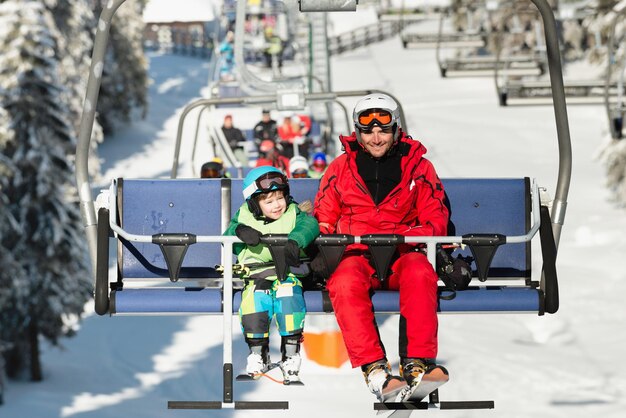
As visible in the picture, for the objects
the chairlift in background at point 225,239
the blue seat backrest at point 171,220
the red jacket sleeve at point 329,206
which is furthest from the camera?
the blue seat backrest at point 171,220

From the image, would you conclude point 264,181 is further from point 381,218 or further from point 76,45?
point 76,45

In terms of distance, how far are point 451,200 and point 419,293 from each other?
3.94 feet

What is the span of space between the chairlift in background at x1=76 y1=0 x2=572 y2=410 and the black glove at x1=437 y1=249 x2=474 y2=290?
0.21ft

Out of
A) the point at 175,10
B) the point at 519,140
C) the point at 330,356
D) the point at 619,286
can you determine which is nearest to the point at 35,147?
the point at 330,356

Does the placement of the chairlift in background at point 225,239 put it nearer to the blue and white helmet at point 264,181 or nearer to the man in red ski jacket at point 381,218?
the man in red ski jacket at point 381,218

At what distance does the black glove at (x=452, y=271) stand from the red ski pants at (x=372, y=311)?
16cm

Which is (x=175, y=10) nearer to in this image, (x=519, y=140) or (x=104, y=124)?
(x=104, y=124)

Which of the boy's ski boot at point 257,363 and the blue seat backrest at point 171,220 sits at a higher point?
the blue seat backrest at point 171,220

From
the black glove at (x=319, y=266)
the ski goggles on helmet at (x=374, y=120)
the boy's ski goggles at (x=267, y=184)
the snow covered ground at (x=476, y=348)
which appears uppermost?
the ski goggles on helmet at (x=374, y=120)

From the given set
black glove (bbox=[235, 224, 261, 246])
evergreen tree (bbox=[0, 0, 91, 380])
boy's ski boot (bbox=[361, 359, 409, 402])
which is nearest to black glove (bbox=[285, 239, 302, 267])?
black glove (bbox=[235, 224, 261, 246])

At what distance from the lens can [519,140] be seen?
53906 millimetres

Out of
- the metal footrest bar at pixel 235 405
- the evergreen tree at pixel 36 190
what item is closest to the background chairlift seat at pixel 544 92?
the metal footrest bar at pixel 235 405

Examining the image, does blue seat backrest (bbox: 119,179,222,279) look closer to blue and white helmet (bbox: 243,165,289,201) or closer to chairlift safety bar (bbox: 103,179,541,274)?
chairlift safety bar (bbox: 103,179,541,274)

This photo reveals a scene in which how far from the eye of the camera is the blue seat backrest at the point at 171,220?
7344 millimetres
